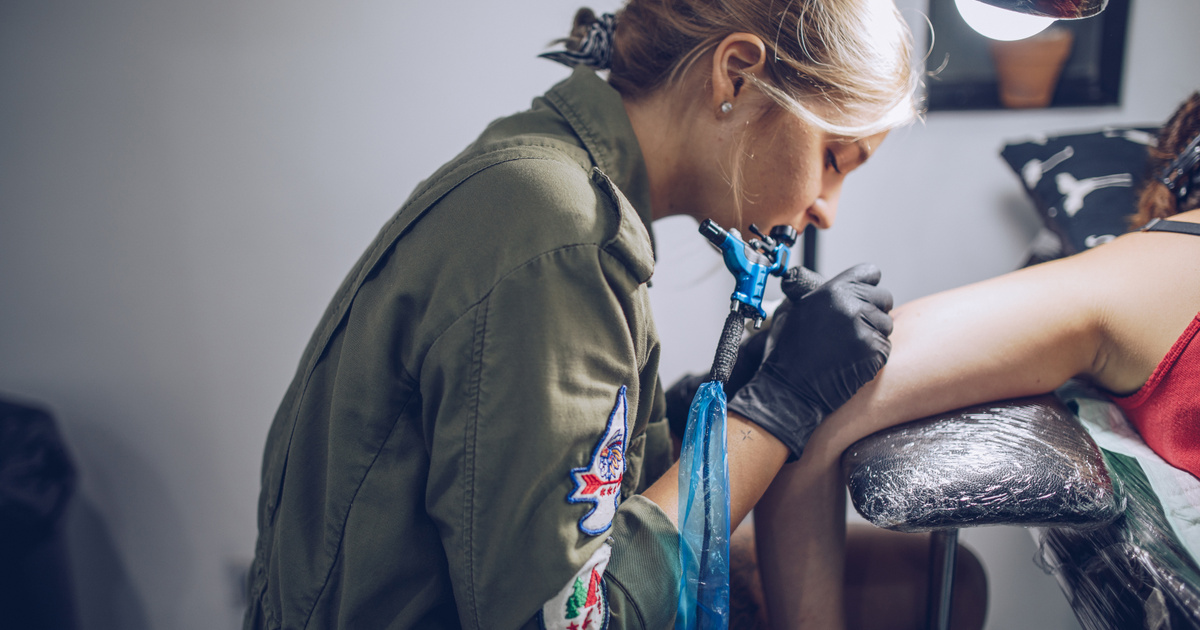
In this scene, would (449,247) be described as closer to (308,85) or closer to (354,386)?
(354,386)

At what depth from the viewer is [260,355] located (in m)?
1.15

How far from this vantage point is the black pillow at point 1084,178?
38.1 inches

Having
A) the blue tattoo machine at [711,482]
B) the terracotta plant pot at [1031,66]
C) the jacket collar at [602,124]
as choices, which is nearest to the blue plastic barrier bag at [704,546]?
the blue tattoo machine at [711,482]

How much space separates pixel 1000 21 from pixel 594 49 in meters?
0.40

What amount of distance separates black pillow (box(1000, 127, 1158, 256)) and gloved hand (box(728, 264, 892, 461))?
564mm

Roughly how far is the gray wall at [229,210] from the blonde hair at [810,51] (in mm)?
533

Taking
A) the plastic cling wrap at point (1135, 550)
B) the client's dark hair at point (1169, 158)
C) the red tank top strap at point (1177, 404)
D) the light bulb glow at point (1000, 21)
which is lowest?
the plastic cling wrap at point (1135, 550)

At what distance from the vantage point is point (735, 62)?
62cm

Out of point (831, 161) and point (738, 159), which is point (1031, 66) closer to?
point (831, 161)

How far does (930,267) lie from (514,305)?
1.11 meters

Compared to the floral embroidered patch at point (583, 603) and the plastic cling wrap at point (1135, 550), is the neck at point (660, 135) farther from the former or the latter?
the plastic cling wrap at point (1135, 550)

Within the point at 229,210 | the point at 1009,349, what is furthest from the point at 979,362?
the point at 229,210

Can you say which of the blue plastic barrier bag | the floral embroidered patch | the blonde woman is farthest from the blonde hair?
the floral embroidered patch

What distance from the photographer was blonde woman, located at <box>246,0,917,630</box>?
0.45 meters
